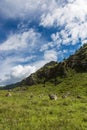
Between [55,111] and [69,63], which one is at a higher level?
[69,63]

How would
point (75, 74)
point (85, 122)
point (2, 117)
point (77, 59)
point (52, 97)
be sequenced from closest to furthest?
point (85, 122)
point (2, 117)
point (52, 97)
point (75, 74)
point (77, 59)

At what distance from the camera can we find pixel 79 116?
24250 mm

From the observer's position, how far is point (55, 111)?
27203mm

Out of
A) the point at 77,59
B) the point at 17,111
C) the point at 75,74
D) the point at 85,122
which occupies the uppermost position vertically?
the point at 77,59

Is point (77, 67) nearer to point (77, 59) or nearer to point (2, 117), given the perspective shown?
point (77, 59)

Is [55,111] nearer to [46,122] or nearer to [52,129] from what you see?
[46,122]

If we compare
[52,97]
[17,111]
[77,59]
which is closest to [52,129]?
[17,111]

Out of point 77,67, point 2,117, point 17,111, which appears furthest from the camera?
Answer: point 77,67

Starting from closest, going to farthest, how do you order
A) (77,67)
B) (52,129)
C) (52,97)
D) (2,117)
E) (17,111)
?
(52,129)
(2,117)
(17,111)
(52,97)
(77,67)

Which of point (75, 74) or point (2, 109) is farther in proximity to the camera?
point (75, 74)

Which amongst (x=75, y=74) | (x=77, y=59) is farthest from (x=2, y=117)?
(x=77, y=59)

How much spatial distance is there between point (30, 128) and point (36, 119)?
10.1ft

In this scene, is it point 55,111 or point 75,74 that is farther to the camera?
point 75,74

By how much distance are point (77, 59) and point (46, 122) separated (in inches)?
6548
